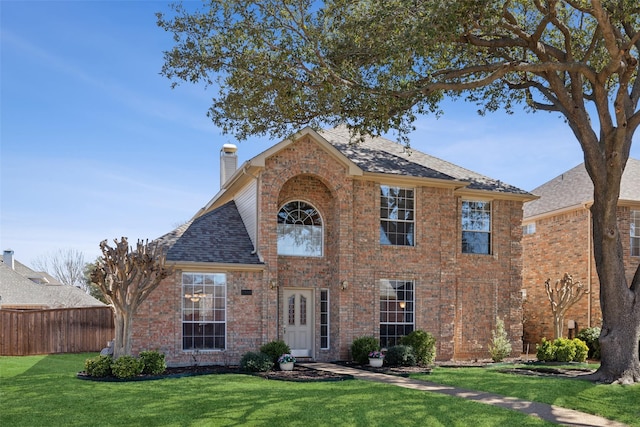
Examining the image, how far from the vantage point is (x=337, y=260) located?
18906 mm

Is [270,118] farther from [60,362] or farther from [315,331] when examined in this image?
[60,362]

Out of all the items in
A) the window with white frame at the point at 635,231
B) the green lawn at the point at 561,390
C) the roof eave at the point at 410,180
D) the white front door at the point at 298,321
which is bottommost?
the green lawn at the point at 561,390

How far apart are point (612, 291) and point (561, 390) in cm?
314

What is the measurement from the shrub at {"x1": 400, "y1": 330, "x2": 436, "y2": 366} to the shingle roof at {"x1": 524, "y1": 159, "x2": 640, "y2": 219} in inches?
342

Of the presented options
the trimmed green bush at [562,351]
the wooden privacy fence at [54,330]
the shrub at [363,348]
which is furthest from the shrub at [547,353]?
the wooden privacy fence at [54,330]

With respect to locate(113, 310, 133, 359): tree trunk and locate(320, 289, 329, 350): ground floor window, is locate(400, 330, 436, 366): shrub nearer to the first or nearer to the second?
locate(320, 289, 329, 350): ground floor window

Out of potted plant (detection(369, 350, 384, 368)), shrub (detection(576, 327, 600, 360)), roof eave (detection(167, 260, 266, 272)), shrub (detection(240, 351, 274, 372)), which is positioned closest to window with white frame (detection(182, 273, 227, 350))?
roof eave (detection(167, 260, 266, 272))

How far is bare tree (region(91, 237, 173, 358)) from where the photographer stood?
→ 15.4 m

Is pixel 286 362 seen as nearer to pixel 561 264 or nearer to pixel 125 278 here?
pixel 125 278

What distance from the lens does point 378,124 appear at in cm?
1439

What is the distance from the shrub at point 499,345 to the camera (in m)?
20.0

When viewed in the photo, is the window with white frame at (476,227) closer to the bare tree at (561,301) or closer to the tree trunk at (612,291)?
the bare tree at (561,301)

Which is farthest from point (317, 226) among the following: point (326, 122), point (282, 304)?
point (326, 122)

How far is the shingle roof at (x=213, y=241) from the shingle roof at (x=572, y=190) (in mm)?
12558
